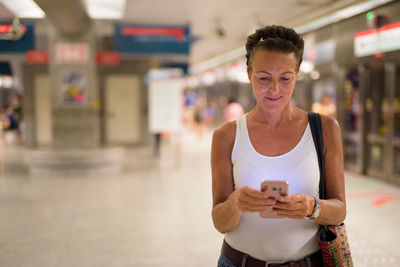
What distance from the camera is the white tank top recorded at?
142 centimetres

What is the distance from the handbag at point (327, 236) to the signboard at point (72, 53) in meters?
8.63

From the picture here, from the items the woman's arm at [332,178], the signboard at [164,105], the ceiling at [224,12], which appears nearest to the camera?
the woman's arm at [332,178]

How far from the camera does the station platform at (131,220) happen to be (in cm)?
406

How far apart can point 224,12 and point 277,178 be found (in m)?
8.51

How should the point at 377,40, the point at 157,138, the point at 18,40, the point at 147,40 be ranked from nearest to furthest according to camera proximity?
the point at 377,40, the point at 18,40, the point at 147,40, the point at 157,138

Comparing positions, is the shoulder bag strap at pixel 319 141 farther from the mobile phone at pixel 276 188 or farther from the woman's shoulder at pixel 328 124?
the mobile phone at pixel 276 188

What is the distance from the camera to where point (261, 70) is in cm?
144

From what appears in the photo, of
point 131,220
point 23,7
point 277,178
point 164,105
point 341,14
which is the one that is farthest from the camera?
point 164,105

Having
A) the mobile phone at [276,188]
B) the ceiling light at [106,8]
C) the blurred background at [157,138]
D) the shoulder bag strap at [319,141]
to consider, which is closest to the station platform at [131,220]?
the blurred background at [157,138]

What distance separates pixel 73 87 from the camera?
9.51 metres

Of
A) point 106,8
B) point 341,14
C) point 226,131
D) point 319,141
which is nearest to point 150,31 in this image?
point 106,8

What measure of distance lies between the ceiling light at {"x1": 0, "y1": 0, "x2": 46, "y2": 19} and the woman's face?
19.2 ft

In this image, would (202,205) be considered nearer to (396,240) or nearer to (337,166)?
(396,240)

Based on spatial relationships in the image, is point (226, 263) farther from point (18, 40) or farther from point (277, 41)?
point (18, 40)
